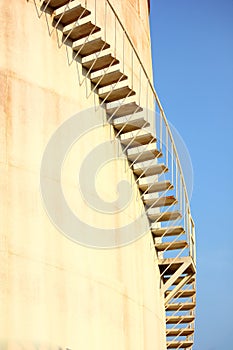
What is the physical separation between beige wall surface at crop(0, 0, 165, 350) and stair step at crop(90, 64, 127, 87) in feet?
1.00

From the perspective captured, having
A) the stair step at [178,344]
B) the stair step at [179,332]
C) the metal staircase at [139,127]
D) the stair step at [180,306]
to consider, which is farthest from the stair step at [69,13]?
the stair step at [178,344]

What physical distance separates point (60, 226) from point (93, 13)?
524 centimetres

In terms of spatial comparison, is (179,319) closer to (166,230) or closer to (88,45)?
(166,230)

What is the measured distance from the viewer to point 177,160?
18000mm

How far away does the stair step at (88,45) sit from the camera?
14969 mm

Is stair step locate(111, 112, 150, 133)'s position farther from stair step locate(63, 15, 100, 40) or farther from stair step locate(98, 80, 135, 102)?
stair step locate(63, 15, 100, 40)

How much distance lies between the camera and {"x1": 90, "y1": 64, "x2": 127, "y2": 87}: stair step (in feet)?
50.5

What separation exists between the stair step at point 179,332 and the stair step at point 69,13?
825 cm

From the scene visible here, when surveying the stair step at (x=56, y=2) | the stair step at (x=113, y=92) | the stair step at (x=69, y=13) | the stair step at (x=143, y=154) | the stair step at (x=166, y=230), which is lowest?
the stair step at (x=166, y=230)

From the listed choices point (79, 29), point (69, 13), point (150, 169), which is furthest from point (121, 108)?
point (69, 13)

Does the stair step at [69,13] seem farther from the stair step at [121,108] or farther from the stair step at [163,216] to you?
the stair step at [163,216]

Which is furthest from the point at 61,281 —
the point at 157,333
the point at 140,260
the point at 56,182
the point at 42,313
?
the point at 157,333

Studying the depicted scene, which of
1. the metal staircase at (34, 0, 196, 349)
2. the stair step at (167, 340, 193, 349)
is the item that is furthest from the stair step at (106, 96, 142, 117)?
the stair step at (167, 340, 193, 349)

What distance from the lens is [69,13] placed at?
14656mm
